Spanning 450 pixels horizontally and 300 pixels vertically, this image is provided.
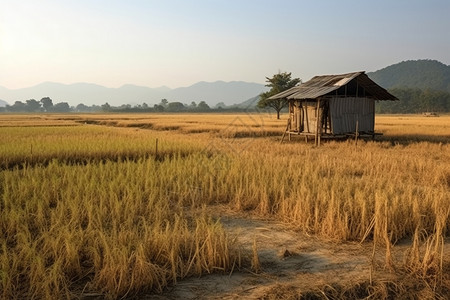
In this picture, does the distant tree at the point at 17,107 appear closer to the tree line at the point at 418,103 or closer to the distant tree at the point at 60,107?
the distant tree at the point at 60,107

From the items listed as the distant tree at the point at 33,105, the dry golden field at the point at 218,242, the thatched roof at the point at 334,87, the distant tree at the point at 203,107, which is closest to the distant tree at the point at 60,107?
the distant tree at the point at 33,105

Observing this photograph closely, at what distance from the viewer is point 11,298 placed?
3143 millimetres

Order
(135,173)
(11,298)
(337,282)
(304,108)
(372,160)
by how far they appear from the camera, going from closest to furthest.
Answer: (11,298) → (337,282) → (135,173) → (372,160) → (304,108)

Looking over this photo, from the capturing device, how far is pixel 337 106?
19.6 meters

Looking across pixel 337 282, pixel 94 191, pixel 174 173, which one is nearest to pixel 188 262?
pixel 337 282

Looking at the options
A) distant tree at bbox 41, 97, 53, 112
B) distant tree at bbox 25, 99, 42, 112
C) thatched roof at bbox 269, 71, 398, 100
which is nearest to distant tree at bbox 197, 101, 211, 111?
distant tree at bbox 41, 97, 53, 112

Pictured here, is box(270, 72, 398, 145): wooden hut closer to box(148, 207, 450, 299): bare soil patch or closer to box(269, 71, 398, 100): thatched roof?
box(269, 71, 398, 100): thatched roof

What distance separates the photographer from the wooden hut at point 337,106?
63.5ft

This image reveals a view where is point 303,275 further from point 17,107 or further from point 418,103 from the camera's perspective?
point 17,107

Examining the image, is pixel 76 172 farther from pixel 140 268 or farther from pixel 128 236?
pixel 140 268

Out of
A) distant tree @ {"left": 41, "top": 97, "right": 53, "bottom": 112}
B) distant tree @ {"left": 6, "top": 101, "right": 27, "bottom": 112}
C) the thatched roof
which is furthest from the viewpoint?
distant tree @ {"left": 41, "top": 97, "right": 53, "bottom": 112}

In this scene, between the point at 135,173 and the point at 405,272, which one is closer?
the point at 405,272

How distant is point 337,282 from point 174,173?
566 cm

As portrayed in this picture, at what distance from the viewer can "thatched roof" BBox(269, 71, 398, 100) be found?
18828 millimetres
